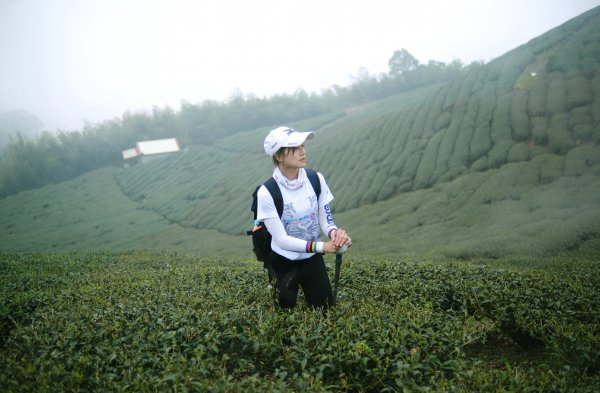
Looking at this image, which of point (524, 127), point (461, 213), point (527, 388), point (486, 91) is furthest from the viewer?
point (486, 91)

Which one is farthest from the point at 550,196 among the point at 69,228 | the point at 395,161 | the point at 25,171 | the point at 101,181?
the point at 25,171

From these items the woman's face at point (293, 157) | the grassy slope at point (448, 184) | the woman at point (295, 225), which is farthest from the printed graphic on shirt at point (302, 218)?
the grassy slope at point (448, 184)

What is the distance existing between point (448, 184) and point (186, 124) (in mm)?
47799

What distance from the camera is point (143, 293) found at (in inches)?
244

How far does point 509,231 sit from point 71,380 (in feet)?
43.0

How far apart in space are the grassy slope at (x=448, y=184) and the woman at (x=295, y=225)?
922 cm

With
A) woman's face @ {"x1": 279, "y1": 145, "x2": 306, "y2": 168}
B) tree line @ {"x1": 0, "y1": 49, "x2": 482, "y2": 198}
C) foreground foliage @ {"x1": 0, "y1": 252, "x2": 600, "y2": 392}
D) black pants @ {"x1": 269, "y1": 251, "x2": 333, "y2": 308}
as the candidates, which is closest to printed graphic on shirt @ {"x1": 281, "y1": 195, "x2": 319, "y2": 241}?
black pants @ {"x1": 269, "y1": 251, "x2": 333, "y2": 308}

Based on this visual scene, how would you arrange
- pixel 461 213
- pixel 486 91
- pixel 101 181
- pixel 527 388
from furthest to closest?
1. pixel 101 181
2. pixel 486 91
3. pixel 461 213
4. pixel 527 388

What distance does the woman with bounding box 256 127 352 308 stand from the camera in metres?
4.25

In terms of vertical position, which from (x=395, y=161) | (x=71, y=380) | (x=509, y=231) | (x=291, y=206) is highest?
(x=291, y=206)

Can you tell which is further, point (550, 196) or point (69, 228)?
point (69, 228)

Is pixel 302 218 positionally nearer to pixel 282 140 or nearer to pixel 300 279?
pixel 300 279

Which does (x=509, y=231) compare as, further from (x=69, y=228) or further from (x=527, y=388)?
(x=69, y=228)

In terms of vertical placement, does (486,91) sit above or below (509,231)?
above
